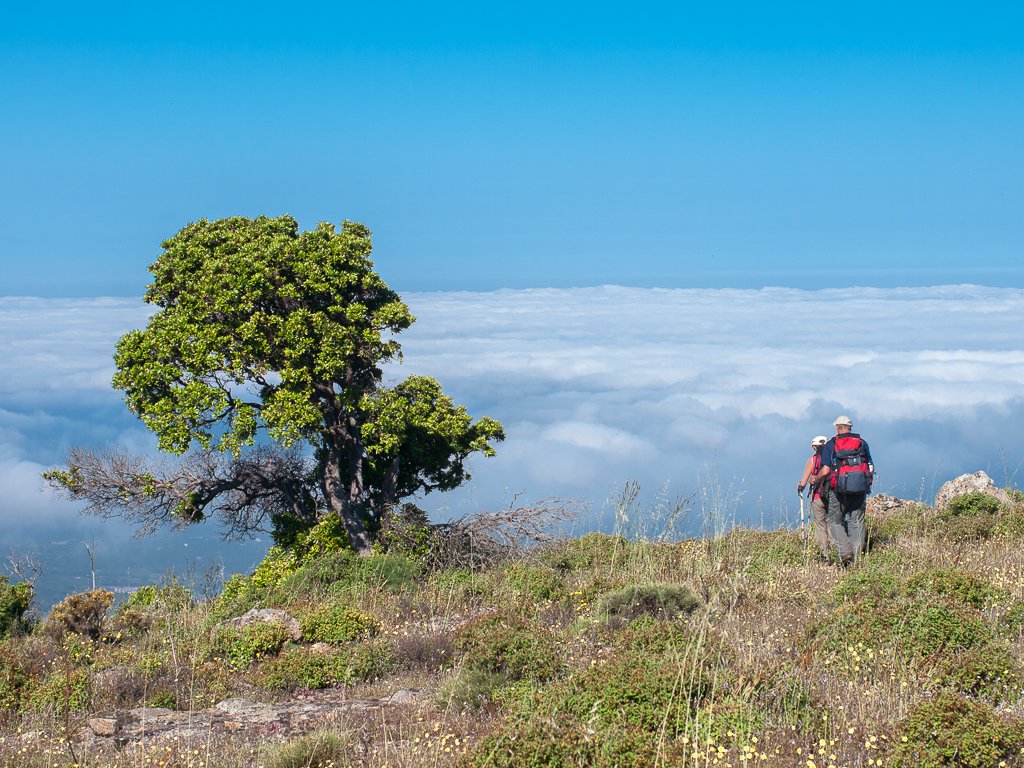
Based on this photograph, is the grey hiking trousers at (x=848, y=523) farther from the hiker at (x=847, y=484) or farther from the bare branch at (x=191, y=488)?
the bare branch at (x=191, y=488)

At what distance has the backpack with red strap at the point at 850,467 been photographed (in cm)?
1020

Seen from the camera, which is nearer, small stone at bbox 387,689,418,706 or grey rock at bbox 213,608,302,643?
small stone at bbox 387,689,418,706

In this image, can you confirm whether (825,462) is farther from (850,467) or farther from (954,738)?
(954,738)

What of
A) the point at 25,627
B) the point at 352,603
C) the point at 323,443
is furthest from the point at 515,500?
the point at 25,627

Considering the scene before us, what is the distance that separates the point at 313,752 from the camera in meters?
4.84

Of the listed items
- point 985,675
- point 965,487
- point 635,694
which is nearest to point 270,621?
point 635,694

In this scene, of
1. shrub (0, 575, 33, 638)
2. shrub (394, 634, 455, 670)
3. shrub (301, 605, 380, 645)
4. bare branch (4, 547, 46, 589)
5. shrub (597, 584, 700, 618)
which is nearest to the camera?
shrub (394, 634, 455, 670)

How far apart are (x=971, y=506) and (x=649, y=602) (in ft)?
30.9

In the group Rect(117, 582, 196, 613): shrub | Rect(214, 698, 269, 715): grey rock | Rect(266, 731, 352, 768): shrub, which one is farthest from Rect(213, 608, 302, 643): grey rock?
Rect(266, 731, 352, 768): shrub

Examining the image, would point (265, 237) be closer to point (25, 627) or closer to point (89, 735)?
point (25, 627)

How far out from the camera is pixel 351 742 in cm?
520

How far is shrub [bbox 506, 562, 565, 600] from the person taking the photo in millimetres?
9555

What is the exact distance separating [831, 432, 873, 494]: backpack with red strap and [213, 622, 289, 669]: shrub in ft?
24.4

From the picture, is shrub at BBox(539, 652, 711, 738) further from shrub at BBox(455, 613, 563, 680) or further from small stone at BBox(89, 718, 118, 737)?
small stone at BBox(89, 718, 118, 737)
